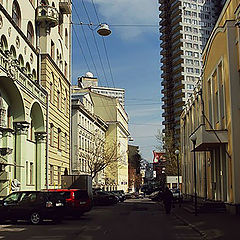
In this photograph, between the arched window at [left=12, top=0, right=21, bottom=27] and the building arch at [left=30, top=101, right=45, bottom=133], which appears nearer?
the arched window at [left=12, top=0, right=21, bottom=27]

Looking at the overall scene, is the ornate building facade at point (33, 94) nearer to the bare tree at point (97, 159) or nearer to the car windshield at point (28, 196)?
the car windshield at point (28, 196)

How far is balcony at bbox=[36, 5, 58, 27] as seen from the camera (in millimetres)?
36050

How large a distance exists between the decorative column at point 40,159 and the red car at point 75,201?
10463 millimetres

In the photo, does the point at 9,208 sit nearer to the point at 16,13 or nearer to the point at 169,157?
the point at 16,13

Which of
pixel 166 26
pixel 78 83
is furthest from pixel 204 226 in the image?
pixel 166 26

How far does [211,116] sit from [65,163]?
17127mm

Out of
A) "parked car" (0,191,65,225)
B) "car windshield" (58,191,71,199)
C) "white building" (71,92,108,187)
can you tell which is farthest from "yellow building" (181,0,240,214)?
"white building" (71,92,108,187)

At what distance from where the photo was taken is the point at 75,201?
24.5 metres

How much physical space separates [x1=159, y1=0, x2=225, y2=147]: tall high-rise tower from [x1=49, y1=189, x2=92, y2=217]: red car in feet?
267

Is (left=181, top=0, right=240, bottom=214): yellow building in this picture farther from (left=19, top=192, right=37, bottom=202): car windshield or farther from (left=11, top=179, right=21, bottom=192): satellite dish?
(left=11, top=179, right=21, bottom=192): satellite dish

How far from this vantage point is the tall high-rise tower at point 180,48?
361ft

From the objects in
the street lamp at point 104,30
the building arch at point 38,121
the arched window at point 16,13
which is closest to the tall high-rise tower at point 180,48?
the building arch at point 38,121

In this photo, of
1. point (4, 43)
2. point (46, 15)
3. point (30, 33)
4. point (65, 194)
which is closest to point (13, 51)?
point (4, 43)

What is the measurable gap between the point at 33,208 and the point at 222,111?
1341 centimetres
